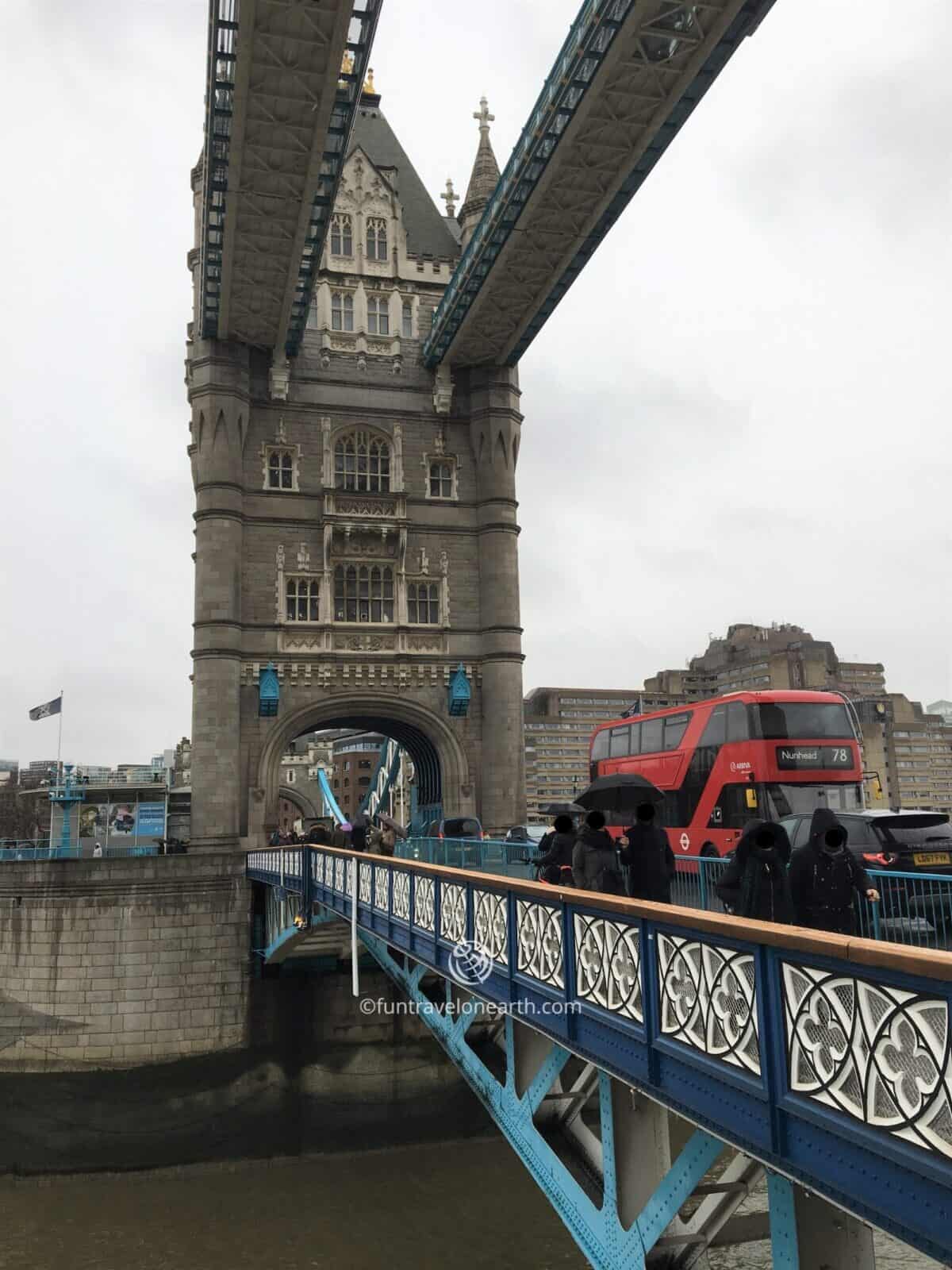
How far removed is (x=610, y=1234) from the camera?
796 cm

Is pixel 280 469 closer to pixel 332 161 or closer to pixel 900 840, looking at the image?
pixel 332 161

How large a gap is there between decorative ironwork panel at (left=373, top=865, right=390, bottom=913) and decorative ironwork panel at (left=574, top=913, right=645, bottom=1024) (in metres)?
7.42

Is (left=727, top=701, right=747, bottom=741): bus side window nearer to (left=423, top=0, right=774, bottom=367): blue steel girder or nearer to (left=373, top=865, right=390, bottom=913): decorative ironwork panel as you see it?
(left=373, top=865, right=390, bottom=913): decorative ironwork panel

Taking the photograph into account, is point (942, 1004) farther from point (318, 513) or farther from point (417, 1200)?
point (318, 513)

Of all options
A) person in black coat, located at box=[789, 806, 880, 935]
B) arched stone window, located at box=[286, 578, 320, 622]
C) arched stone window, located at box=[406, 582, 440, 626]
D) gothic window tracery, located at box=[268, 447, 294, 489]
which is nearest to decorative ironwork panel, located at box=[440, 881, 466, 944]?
person in black coat, located at box=[789, 806, 880, 935]

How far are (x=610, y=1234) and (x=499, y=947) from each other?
8.88 feet

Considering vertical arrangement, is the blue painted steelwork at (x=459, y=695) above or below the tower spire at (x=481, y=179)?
below

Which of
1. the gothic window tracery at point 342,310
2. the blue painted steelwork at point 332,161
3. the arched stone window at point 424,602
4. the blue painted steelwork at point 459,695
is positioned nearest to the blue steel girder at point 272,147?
the blue painted steelwork at point 332,161

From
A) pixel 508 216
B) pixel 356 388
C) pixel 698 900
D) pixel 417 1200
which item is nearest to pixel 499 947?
pixel 698 900

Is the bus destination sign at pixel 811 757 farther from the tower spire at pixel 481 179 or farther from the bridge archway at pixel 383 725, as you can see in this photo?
the tower spire at pixel 481 179

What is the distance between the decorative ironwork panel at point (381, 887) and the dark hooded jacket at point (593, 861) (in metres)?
6.45

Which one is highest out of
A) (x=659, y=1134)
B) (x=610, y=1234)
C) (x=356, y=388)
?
(x=356, y=388)

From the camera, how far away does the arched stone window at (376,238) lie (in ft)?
127

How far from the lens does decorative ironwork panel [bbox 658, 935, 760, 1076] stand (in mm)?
5469
